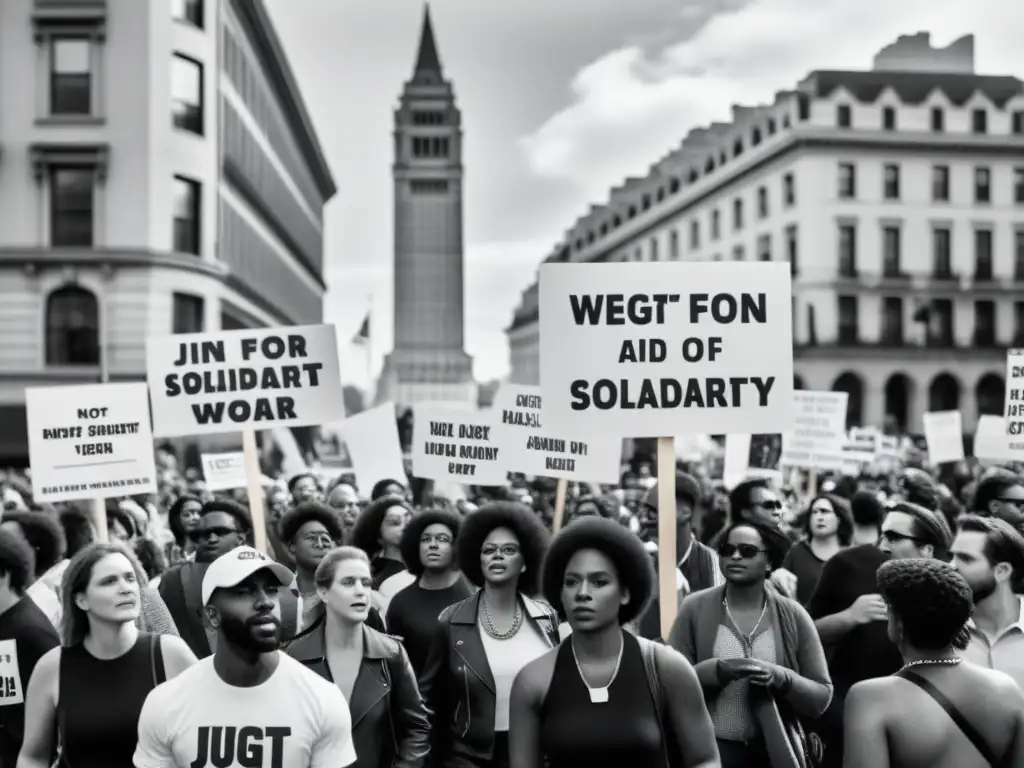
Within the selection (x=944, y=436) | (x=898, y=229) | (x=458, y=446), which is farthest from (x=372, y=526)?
(x=898, y=229)

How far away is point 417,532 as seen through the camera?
7.39 metres

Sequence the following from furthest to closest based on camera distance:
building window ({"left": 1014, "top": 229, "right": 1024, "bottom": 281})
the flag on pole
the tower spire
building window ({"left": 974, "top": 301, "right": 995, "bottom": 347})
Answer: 1. the tower spire
2. building window ({"left": 1014, "top": 229, "right": 1024, "bottom": 281})
3. building window ({"left": 974, "top": 301, "right": 995, "bottom": 347})
4. the flag on pole

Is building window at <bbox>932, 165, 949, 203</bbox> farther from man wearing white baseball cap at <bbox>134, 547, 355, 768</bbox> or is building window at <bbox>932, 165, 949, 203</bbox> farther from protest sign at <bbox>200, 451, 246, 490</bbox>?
man wearing white baseball cap at <bbox>134, 547, 355, 768</bbox>

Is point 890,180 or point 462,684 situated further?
point 890,180

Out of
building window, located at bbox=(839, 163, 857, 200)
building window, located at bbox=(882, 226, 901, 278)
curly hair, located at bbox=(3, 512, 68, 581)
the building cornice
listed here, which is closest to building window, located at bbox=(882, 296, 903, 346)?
building window, located at bbox=(882, 226, 901, 278)

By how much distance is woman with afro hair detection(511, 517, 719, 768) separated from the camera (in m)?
4.32

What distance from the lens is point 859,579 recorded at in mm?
6895

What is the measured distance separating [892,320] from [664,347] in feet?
208

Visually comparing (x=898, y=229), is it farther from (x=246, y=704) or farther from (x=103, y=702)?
(x=246, y=704)

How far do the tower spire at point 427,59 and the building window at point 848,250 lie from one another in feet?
236

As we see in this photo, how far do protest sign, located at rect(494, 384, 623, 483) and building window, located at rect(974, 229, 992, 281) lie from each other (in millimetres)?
60441

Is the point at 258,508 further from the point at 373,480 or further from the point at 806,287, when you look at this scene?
the point at 806,287

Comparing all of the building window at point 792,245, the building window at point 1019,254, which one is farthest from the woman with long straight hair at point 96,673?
the building window at point 1019,254

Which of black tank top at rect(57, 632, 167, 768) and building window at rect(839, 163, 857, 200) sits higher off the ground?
building window at rect(839, 163, 857, 200)
